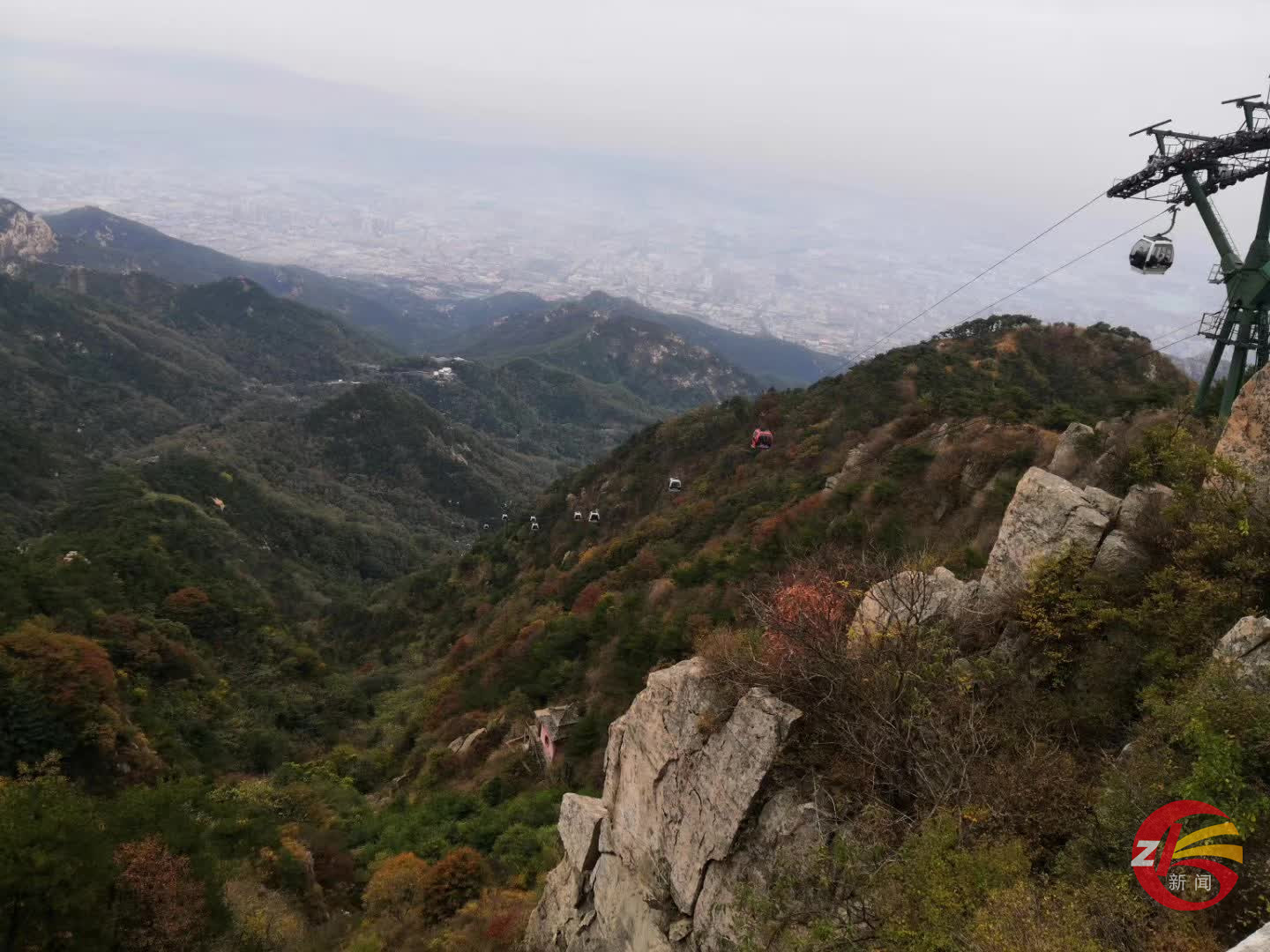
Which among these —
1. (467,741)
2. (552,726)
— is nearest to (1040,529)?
(552,726)

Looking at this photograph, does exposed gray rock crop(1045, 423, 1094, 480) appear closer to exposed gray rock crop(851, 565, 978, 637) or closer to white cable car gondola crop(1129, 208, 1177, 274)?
white cable car gondola crop(1129, 208, 1177, 274)

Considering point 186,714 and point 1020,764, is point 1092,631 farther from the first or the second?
point 186,714

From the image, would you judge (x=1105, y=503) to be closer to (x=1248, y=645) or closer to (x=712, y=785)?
(x=1248, y=645)

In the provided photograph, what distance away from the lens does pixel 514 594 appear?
154ft

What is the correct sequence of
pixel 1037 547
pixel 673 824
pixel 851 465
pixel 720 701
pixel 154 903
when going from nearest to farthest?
pixel 673 824 → pixel 720 701 → pixel 1037 547 → pixel 154 903 → pixel 851 465

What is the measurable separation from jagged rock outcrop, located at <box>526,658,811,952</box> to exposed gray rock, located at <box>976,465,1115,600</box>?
433 cm

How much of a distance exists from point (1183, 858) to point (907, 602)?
4469 millimetres

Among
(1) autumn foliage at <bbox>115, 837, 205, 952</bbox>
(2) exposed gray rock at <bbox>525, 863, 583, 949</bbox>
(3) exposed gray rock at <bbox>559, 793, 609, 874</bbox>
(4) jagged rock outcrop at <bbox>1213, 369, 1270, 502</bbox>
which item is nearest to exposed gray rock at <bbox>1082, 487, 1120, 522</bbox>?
(4) jagged rock outcrop at <bbox>1213, 369, 1270, 502</bbox>

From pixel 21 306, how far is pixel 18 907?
177 metres

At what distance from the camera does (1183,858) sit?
17.7 ft

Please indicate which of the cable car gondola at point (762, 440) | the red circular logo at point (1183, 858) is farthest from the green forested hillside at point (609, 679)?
the cable car gondola at point (762, 440)

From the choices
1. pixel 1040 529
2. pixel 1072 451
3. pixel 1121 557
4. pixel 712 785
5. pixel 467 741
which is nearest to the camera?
pixel 712 785

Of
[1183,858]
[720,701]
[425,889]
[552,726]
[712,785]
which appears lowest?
[425,889]

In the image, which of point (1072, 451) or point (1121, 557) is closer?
point (1121, 557)
